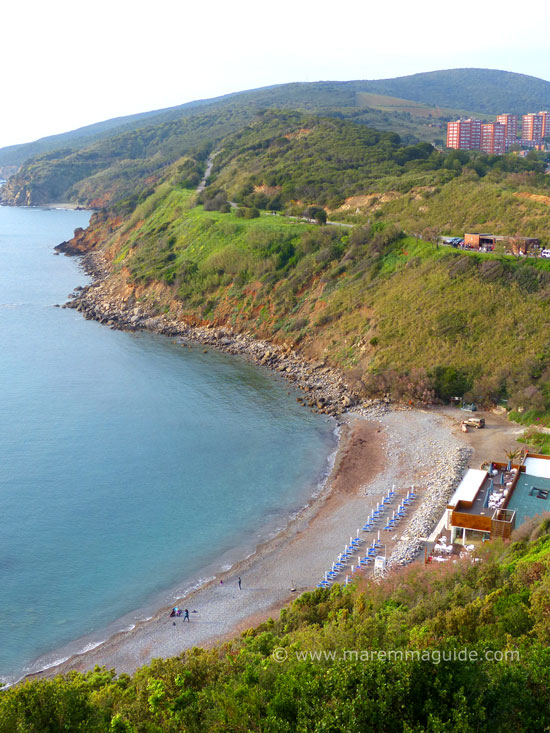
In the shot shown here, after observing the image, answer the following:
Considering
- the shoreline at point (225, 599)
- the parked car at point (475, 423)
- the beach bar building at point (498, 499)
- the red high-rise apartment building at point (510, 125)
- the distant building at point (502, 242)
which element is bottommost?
the shoreline at point (225, 599)

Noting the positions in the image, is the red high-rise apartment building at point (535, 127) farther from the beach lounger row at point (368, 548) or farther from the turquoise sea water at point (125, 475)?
Answer: the beach lounger row at point (368, 548)

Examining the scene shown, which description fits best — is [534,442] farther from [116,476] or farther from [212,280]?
[212,280]

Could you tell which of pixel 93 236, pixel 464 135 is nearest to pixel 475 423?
pixel 93 236

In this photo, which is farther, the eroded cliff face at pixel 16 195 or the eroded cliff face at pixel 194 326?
the eroded cliff face at pixel 16 195

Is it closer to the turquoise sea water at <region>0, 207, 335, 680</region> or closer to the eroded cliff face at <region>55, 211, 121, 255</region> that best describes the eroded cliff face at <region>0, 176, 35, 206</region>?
the eroded cliff face at <region>55, 211, 121, 255</region>

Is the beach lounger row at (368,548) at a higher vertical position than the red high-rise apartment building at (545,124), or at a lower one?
lower

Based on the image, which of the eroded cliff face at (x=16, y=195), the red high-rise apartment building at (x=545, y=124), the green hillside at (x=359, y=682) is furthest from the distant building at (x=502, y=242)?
the eroded cliff face at (x=16, y=195)

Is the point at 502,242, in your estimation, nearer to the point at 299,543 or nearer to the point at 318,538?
the point at 318,538
